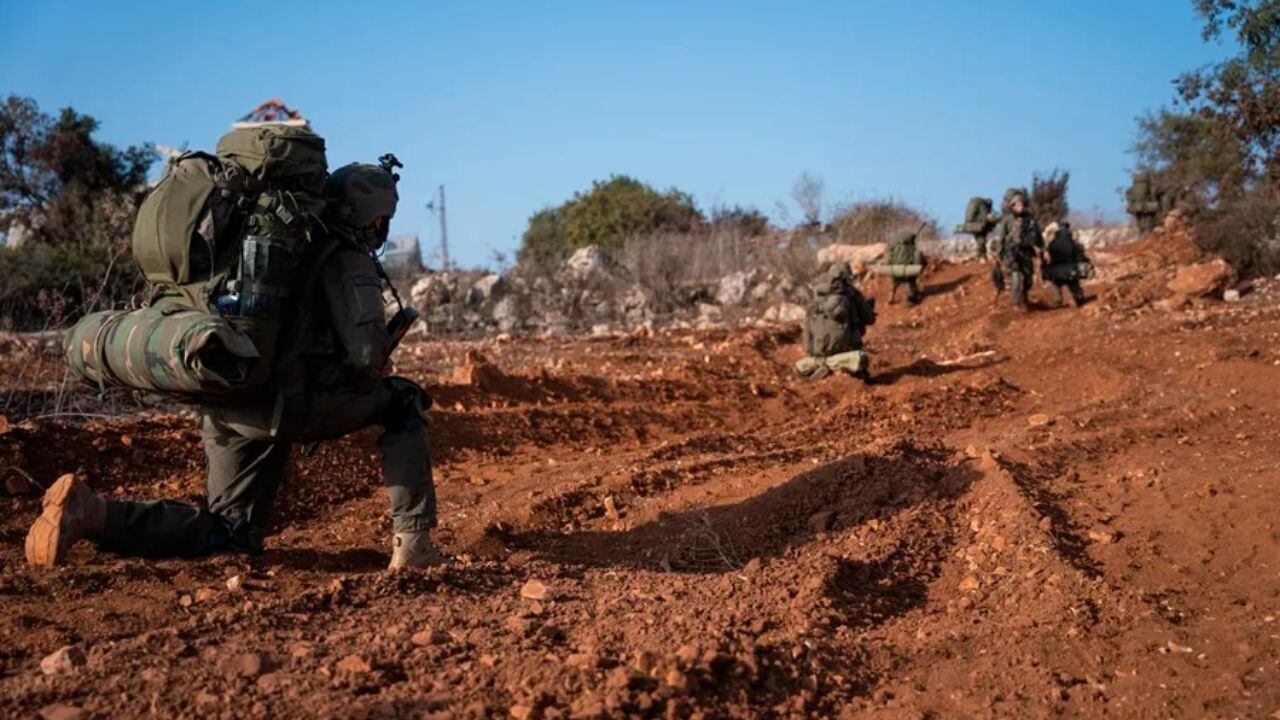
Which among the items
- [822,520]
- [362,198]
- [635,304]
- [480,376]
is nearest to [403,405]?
[362,198]

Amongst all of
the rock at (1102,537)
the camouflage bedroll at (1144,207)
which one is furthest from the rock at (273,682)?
the camouflage bedroll at (1144,207)

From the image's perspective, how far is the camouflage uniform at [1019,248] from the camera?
15.7m

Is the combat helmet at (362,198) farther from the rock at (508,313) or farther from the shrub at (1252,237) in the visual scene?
the shrub at (1252,237)

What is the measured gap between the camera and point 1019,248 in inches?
620

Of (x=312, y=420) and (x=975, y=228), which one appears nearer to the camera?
(x=312, y=420)

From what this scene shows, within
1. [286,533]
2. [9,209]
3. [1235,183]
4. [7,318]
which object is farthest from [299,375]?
[1235,183]

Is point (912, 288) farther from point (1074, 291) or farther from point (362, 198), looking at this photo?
point (362, 198)

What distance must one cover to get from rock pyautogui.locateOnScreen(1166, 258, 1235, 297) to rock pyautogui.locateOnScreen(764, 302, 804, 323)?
5268mm

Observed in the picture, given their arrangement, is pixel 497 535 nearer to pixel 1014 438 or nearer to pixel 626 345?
pixel 1014 438

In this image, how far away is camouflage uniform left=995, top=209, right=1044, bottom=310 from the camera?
51.5 ft

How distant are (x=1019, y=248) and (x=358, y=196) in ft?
41.9

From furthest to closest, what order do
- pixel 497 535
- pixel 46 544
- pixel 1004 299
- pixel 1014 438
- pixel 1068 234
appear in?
pixel 1004 299 → pixel 1068 234 → pixel 1014 438 → pixel 497 535 → pixel 46 544

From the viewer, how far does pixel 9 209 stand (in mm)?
19359

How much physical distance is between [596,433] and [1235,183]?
617 inches
